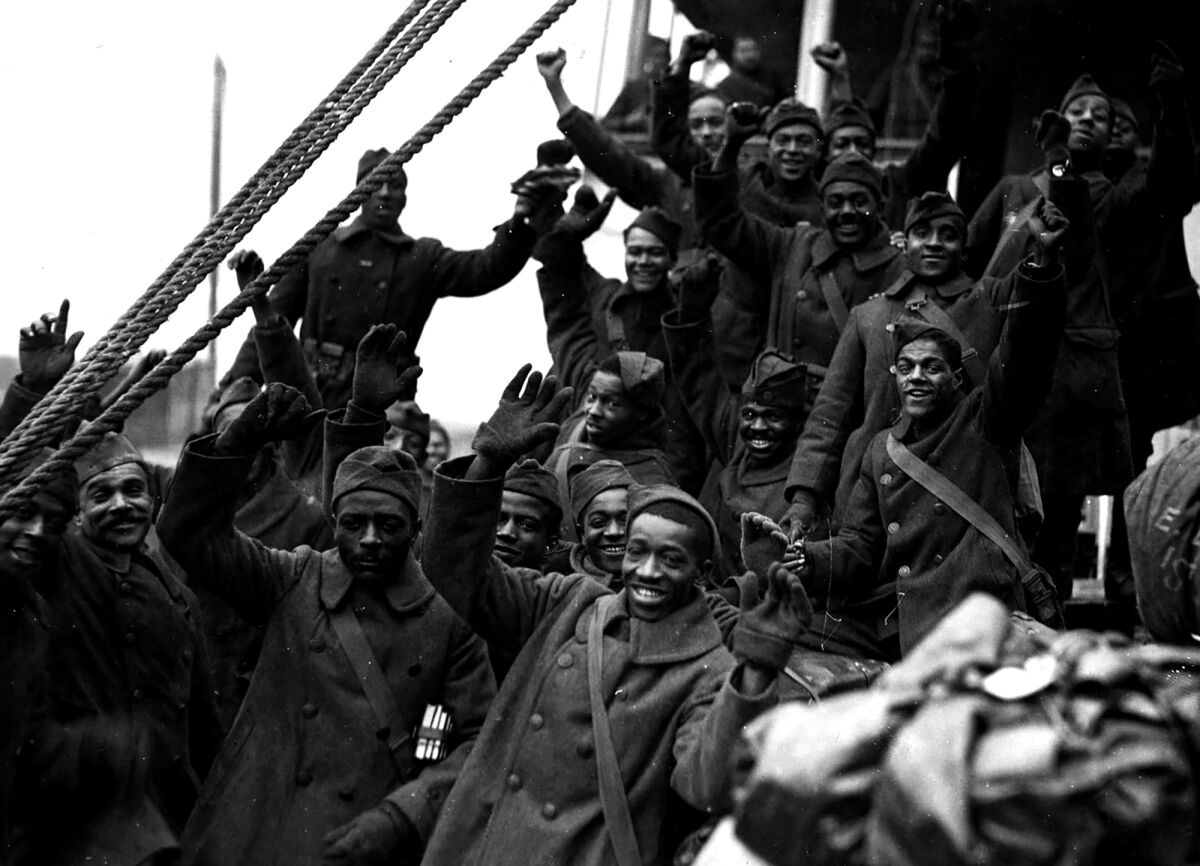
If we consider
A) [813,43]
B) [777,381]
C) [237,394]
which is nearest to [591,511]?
[777,381]

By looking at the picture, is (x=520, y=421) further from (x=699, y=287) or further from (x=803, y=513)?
(x=699, y=287)

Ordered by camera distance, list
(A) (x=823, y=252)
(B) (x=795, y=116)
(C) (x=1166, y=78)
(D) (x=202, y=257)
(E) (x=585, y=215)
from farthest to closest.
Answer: (B) (x=795, y=116)
(E) (x=585, y=215)
(A) (x=823, y=252)
(C) (x=1166, y=78)
(D) (x=202, y=257)

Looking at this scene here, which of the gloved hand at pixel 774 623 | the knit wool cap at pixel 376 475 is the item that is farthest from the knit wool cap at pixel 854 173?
the gloved hand at pixel 774 623

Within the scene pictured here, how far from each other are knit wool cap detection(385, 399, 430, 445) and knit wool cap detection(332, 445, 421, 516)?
2845mm

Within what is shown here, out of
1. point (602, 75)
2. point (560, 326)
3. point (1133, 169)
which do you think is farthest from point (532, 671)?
point (602, 75)

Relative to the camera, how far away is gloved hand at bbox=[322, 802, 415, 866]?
206 inches

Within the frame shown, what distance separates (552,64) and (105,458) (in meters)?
3.32

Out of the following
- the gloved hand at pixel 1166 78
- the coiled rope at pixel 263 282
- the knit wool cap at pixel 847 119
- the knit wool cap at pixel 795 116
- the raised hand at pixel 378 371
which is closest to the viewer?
the coiled rope at pixel 263 282

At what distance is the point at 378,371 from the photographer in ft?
19.4

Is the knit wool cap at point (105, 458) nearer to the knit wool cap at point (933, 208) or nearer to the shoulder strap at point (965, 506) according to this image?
the shoulder strap at point (965, 506)

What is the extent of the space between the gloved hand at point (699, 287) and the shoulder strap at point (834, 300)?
1.35 feet

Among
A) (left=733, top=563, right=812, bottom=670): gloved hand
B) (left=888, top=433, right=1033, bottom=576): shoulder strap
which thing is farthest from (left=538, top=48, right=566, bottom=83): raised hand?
(left=733, top=563, right=812, bottom=670): gloved hand

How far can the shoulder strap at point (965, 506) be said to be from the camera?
5801 mm

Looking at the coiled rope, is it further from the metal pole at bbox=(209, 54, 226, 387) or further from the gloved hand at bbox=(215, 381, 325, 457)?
the metal pole at bbox=(209, 54, 226, 387)
